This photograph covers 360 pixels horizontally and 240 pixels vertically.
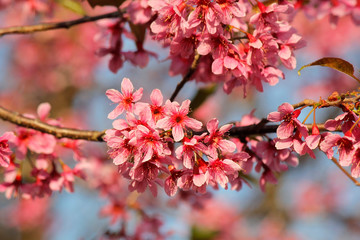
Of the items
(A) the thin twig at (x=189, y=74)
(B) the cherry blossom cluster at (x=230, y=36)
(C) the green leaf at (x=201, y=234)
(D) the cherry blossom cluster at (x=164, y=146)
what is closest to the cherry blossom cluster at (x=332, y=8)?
(B) the cherry blossom cluster at (x=230, y=36)

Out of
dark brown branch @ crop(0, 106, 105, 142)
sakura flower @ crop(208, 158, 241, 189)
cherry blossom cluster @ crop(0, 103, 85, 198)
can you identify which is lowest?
cherry blossom cluster @ crop(0, 103, 85, 198)

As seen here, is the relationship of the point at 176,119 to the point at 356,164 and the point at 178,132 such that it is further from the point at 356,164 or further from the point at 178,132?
the point at 356,164

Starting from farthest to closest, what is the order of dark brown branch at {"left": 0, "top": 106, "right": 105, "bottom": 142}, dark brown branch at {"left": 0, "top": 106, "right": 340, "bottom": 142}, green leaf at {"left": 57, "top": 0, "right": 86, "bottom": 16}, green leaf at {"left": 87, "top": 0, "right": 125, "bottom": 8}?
green leaf at {"left": 57, "top": 0, "right": 86, "bottom": 16}
green leaf at {"left": 87, "top": 0, "right": 125, "bottom": 8}
dark brown branch at {"left": 0, "top": 106, "right": 105, "bottom": 142}
dark brown branch at {"left": 0, "top": 106, "right": 340, "bottom": 142}

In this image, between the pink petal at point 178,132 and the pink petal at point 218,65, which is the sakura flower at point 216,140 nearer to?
the pink petal at point 178,132

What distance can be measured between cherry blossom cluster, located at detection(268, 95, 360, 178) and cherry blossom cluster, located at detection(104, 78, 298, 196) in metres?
0.15

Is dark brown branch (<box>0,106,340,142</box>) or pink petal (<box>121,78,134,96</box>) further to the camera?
dark brown branch (<box>0,106,340,142</box>)

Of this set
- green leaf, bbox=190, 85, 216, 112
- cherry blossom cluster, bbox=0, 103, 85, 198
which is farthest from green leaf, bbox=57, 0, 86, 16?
green leaf, bbox=190, 85, 216, 112

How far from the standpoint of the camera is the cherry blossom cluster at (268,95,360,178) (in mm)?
1149

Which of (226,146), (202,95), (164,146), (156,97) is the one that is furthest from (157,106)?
(202,95)

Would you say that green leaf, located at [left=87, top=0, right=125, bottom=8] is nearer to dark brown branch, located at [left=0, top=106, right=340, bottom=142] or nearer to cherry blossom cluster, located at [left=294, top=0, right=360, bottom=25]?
dark brown branch, located at [left=0, top=106, right=340, bottom=142]

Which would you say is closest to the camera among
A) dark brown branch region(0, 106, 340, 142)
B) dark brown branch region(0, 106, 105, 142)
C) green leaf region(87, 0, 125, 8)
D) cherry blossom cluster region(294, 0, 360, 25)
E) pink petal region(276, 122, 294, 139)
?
pink petal region(276, 122, 294, 139)

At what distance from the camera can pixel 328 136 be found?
1161 mm

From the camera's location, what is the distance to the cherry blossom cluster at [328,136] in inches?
45.3

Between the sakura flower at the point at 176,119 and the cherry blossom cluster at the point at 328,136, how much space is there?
262 millimetres
